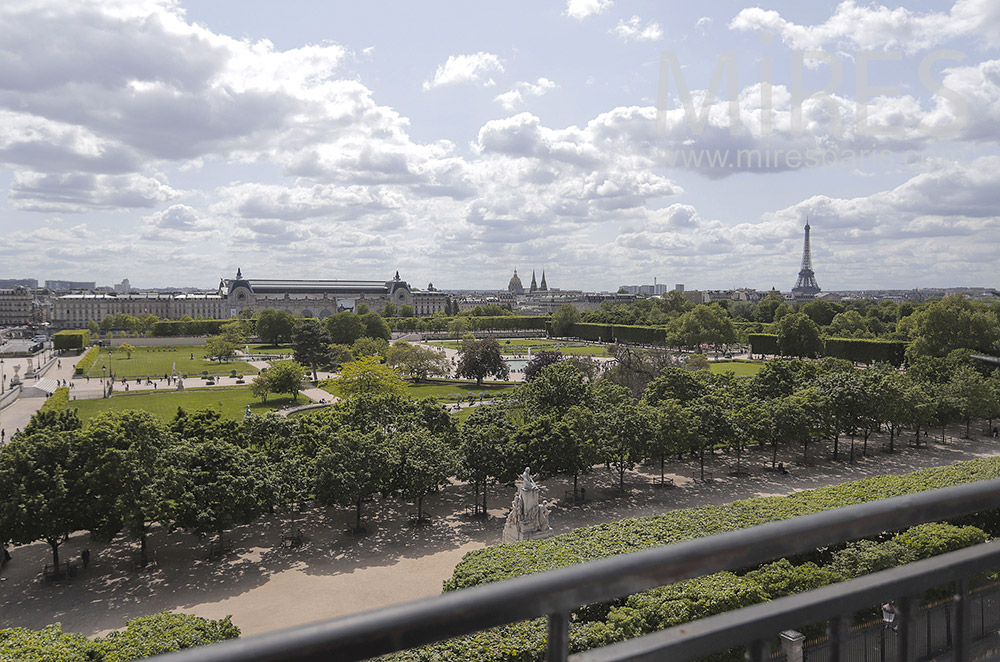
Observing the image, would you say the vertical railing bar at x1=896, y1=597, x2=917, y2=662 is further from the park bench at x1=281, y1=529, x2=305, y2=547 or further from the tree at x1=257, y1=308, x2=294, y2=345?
the tree at x1=257, y1=308, x2=294, y2=345

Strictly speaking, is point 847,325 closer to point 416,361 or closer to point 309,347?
point 416,361

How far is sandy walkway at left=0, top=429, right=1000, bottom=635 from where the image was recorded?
15773mm

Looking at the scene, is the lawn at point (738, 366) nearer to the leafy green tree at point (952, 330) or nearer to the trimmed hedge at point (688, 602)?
the leafy green tree at point (952, 330)

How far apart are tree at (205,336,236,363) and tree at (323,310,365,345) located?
11.4 meters

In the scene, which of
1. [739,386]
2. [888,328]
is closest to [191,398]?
[739,386]

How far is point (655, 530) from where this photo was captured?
15.5m

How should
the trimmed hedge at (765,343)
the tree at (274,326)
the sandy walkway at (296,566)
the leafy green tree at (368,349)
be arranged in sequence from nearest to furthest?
the sandy walkway at (296,566) → the leafy green tree at (368,349) → the trimmed hedge at (765,343) → the tree at (274,326)

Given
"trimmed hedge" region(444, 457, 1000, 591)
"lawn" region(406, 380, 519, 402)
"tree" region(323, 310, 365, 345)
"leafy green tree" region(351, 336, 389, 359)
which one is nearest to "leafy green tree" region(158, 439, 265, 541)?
"trimmed hedge" region(444, 457, 1000, 591)

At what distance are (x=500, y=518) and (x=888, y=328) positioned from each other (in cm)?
7982

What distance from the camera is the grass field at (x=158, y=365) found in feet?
202

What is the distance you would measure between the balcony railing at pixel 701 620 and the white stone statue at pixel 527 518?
695 inches

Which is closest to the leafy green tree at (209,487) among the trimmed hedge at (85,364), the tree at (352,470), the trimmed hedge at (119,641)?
the tree at (352,470)

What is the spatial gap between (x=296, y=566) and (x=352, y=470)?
3437mm

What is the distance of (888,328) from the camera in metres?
83.2
